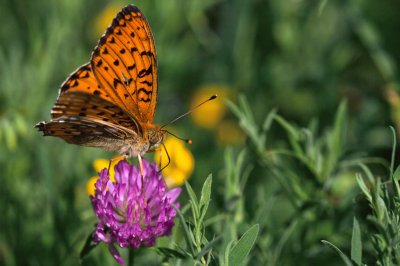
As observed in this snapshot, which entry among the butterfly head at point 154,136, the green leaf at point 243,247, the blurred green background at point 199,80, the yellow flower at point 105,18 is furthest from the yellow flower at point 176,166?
Answer: the yellow flower at point 105,18

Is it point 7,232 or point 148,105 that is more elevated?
point 148,105

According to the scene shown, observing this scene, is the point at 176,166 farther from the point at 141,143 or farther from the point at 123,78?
the point at 123,78

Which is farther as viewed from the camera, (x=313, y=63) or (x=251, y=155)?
(x=313, y=63)

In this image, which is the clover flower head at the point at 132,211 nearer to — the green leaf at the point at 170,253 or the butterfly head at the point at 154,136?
the green leaf at the point at 170,253

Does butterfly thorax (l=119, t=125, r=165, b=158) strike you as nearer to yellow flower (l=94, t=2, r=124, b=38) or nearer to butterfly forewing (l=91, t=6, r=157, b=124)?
butterfly forewing (l=91, t=6, r=157, b=124)

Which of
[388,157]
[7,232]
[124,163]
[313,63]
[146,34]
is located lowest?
[388,157]

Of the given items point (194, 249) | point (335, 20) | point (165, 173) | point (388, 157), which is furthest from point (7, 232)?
point (335, 20)

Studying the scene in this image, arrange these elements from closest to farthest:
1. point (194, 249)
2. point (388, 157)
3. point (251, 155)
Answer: point (194, 249) → point (251, 155) → point (388, 157)

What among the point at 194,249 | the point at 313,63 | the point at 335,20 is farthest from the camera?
the point at 335,20

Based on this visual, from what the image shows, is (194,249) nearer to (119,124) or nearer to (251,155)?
(119,124)
